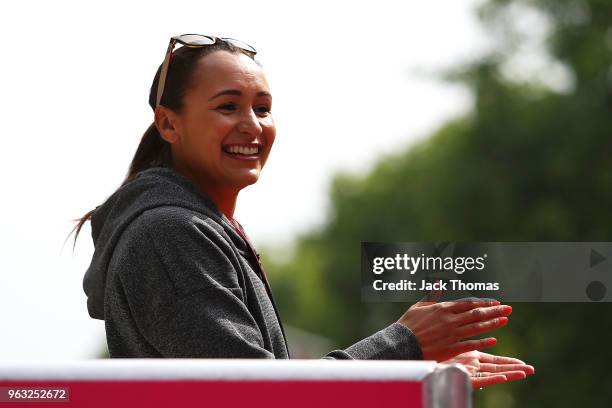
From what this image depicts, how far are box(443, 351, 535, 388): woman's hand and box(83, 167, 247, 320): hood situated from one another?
717mm

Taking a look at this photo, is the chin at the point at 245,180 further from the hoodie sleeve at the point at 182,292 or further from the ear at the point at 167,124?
the hoodie sleeve at the point at 182,292

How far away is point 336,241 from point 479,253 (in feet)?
137

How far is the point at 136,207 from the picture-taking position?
322 cm

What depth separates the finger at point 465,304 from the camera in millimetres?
3025

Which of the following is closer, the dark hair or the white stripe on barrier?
the white stripe on barrier

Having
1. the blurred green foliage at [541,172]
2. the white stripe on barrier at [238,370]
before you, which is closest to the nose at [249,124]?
the white stripe on barrier at [238,370]

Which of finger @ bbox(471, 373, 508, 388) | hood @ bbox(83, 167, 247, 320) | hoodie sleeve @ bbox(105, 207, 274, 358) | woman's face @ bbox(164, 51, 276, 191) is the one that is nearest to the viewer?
hoodie sleeve @ bbox(105, 207, 274, 358)

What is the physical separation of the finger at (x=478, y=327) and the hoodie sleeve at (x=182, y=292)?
1.71ft

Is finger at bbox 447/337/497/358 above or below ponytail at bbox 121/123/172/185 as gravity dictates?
below

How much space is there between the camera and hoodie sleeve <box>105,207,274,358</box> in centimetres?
286

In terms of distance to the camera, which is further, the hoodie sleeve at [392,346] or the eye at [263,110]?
the eye at [263,110]

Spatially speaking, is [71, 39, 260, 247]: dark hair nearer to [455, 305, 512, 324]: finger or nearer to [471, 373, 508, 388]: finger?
[455, 305, 512, 324]: finger

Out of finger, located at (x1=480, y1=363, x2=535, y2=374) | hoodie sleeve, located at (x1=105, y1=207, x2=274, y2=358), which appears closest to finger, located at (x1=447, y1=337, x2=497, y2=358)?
finger, located at (x1=480, y1=363, x2=535, y2=374)

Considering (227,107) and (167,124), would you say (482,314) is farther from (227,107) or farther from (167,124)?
(167,124)
